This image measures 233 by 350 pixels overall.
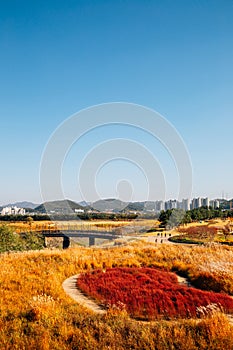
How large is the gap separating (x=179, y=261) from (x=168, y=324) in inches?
527

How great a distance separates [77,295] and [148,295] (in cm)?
299

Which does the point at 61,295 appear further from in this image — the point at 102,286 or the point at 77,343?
the point at 77,343

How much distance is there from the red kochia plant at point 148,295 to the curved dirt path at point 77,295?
0.30m

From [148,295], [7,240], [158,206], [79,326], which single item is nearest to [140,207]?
[158,206]

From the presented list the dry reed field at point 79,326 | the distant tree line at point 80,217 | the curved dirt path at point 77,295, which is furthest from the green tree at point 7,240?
the distant tree line at point 80,217

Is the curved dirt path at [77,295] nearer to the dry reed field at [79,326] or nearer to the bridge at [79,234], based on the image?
the dry reed field at [79,326]

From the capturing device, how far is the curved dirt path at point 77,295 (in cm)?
1126

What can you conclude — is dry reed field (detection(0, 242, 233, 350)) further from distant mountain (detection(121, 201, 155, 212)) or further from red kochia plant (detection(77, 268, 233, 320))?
distant mountain (detection(121, 201, 155, 212))

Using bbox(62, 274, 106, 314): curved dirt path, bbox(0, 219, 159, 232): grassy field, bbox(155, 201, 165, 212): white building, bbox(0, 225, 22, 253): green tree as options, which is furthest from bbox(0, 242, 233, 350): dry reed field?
bbox(155, 201, 165, 212): white building

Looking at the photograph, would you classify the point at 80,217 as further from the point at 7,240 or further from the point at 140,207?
the point at 7,240

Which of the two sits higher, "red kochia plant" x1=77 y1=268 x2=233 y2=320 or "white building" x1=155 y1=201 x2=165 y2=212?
"white building" x1=155 y1=201 x2=165 y2=212

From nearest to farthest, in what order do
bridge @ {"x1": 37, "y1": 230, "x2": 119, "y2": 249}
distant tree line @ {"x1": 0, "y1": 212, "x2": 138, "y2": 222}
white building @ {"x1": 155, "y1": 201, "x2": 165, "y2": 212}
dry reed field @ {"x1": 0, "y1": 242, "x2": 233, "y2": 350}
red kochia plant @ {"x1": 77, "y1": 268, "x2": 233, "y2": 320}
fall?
1. dry reed field @ {"x1": 0, "y1": 242, "x2": 233, "y2": 350}
2. red kochia plant @ {"x1": 77, "y1": 268, "x2": 233, "y2": 320}
3. bridge @ {"x1": 37, "y1": 230, "x2": 119, "y2": 249}
4. distant tree line @ {"x1": 0, "y1": 212, "x2": 138, "y2": 222}
5. white building @ {"x1": 155, "y1": 201, "x2": 165, "y2": 212}

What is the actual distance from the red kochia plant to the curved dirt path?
300 mm

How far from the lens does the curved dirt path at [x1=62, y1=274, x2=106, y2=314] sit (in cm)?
1126
